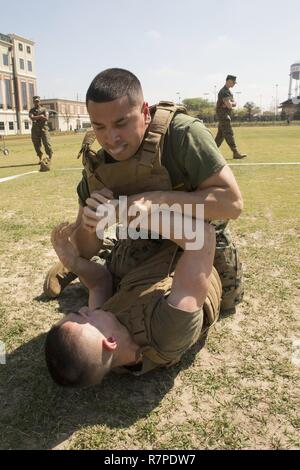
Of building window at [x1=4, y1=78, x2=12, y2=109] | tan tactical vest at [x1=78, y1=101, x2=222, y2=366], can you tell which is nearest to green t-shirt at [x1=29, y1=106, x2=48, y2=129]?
tan tactical vest at [x1=78, y1=101, x2=222, y2=366]

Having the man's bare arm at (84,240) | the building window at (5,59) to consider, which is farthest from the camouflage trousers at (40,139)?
the building window at (5,59)

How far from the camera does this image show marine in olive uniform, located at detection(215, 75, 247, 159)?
34.3ft

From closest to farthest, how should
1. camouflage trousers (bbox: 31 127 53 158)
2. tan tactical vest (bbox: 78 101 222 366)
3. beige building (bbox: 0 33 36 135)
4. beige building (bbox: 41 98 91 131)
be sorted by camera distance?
tan tactical vest (bbox: 78 101 222 366), camouflage trousers (bbox: 31 127 53 158), beige building (bbox: 0 33 36 135), beige building (bbox: 41 98 91 131)

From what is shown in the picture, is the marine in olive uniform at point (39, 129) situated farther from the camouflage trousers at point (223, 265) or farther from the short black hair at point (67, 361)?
the short black hair at point (67, 361)

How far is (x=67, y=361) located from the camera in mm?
1784

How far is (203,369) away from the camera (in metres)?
2.22

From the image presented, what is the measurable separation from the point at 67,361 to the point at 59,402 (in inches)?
13.7

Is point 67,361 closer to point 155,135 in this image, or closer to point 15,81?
point 155,135

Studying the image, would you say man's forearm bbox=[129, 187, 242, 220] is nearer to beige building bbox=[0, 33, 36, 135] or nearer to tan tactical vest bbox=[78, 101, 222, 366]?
tan tactical vest bbox=[78, 101, 222, 366]

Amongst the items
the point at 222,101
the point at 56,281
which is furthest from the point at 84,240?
the point at 222,101

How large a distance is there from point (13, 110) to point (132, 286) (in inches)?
2906

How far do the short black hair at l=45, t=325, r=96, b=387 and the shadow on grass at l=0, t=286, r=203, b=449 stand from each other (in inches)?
7.6

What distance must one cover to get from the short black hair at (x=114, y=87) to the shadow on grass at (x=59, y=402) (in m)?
1.40

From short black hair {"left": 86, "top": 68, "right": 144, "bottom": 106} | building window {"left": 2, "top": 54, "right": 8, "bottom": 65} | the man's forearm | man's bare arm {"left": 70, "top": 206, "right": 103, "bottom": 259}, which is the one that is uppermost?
building window {"left": 2, "top": 54, "right": 8, "bottom": 65}
